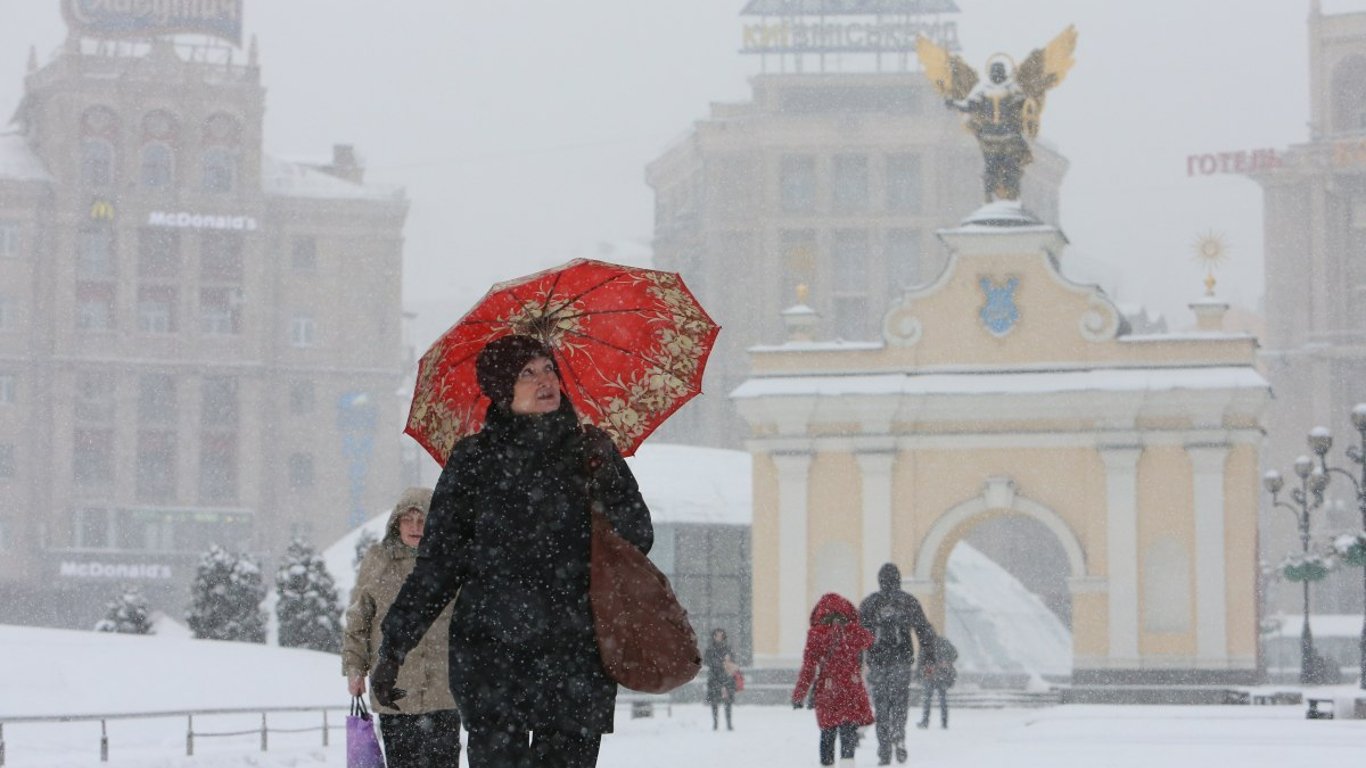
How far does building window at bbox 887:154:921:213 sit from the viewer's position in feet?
327

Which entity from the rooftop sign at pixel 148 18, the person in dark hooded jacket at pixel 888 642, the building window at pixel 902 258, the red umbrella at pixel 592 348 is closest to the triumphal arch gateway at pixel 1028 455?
the person in dark hooded jacket at pixel 888 642

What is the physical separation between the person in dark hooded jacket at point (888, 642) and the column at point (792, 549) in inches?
773

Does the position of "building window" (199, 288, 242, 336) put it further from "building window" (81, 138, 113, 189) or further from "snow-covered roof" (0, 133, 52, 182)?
"snow-covered roof" (0, 133, 52, 182)

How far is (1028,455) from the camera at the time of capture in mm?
38000

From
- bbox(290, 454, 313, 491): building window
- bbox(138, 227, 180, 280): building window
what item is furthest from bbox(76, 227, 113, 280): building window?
bbox(290, 454, 313, 491): building window

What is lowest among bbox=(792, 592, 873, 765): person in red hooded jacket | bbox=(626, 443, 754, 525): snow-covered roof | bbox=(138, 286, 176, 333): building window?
bbox=(792, 592, 873, 765): person in red hooded jacket

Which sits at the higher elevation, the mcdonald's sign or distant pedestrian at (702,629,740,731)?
the mcdonald's sign

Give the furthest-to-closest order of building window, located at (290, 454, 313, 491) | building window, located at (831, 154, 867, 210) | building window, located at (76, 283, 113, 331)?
building window, located at (831, 154, 867, 210), building window, located at (290, 454, 313, 491), building window, located at (76, 283, 113, 331)

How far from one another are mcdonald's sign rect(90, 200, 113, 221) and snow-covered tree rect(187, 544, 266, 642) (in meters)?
44.4

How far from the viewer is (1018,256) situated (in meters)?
38.6

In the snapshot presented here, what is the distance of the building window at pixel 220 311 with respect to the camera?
297 ft

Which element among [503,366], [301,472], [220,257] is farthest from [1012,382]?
[301,472]

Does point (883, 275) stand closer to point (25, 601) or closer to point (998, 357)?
point (25, 601)

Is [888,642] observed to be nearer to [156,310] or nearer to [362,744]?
[362,744]
